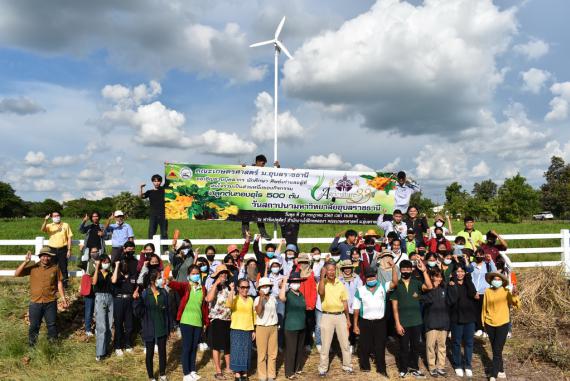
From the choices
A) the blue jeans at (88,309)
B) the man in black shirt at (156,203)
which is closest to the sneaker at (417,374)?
the blue jeans at (88,309)

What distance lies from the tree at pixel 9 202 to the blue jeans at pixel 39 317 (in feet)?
271

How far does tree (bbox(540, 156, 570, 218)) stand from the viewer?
250 feet

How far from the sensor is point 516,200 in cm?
5878

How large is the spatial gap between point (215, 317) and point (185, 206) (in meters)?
5.00

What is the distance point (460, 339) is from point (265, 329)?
3.40m

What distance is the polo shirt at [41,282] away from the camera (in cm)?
834

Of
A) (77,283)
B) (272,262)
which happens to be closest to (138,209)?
(77,283)

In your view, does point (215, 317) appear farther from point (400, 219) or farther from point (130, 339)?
point (400, 219)

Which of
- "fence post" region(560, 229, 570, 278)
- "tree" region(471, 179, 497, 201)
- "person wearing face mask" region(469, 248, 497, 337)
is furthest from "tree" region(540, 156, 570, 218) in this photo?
"person wearing face mask" region(469, 248, 497, 337)

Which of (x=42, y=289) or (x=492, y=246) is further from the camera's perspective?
(x=492, y=246)

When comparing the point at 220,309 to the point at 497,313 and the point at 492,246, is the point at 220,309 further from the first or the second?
the point at 492,246

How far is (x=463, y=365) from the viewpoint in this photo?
7637mm

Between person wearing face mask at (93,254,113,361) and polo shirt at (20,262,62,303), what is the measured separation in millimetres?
877

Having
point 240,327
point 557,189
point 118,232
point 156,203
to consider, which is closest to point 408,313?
point 240,327
